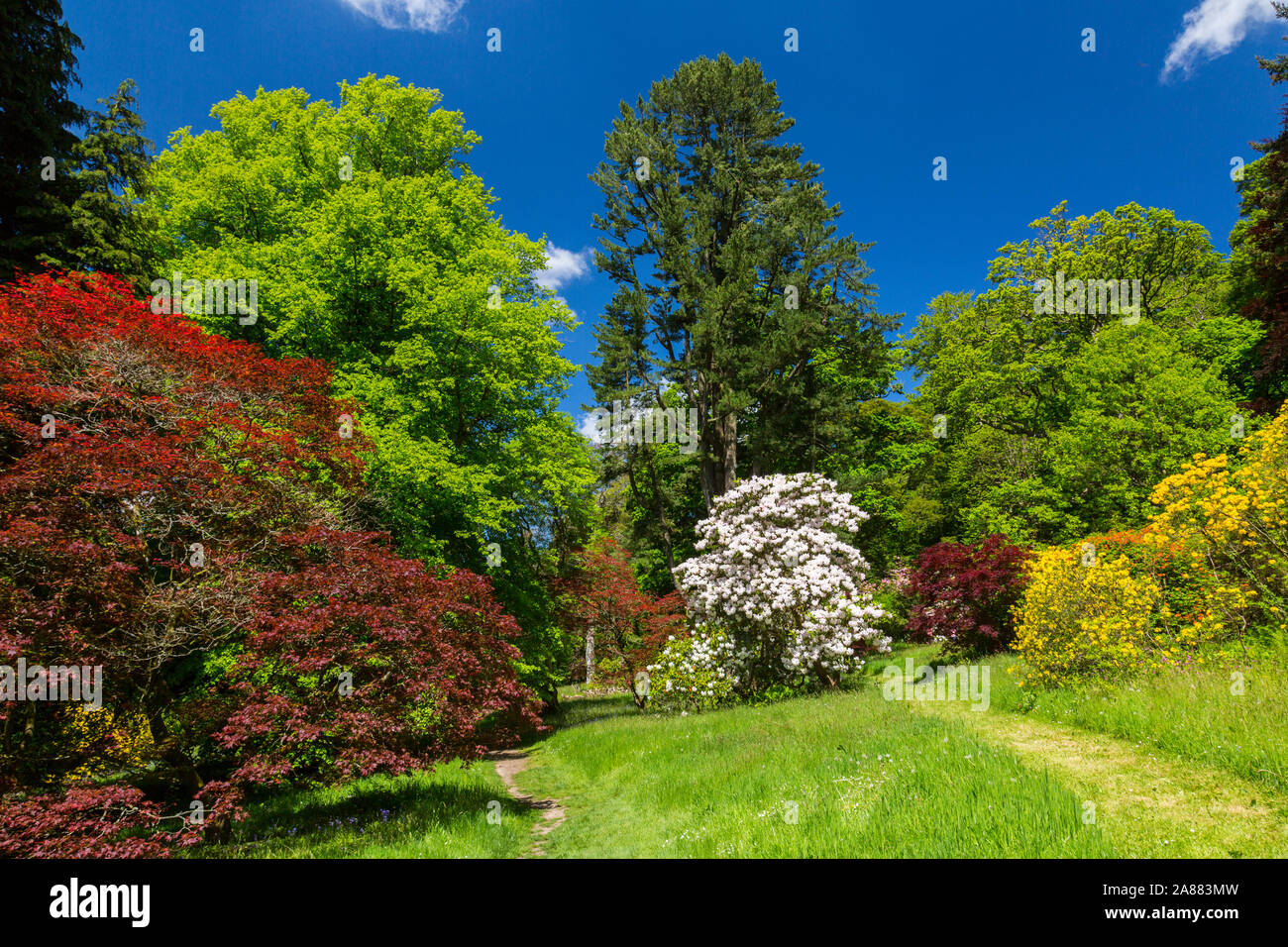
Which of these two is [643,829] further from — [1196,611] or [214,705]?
[1196,611]

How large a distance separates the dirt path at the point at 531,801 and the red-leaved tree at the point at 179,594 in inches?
59.8

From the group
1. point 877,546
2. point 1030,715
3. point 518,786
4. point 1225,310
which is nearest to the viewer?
point 1030,715

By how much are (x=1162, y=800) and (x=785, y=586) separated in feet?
31.5

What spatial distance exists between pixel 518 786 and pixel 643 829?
5096 millimetres

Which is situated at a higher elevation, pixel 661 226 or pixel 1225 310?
pixel 661 226

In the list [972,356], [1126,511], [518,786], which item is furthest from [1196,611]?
[972,356]

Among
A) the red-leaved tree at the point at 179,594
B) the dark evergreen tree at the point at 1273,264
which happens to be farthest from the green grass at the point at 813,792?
the dark evergreen tree at the point at 1273,264

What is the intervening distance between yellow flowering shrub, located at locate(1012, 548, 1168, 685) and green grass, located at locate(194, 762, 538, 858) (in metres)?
9.63

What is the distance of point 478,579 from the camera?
30.7 feet

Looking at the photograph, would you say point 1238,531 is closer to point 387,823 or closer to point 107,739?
point 387,823

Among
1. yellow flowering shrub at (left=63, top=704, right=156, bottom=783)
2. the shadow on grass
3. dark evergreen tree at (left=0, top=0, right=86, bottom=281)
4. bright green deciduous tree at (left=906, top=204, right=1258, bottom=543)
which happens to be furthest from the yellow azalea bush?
dark evergreen tree at (left=0, top=0, right=86, bottom=281)

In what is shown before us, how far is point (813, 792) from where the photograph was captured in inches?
260

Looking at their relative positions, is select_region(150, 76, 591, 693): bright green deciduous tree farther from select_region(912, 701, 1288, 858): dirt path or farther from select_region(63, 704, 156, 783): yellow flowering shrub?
select_region(912, 701, 1288, 858): dirt path

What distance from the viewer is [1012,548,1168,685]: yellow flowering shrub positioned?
927 centimetres
